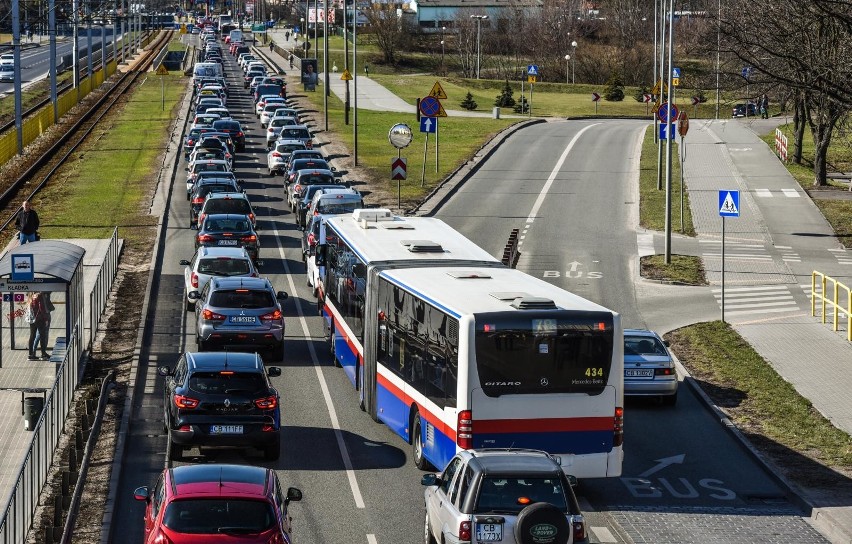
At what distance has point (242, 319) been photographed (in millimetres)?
26203

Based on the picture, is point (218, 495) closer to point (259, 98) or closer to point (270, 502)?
point (270, 502)

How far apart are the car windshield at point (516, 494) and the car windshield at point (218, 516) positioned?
2174 millimetres

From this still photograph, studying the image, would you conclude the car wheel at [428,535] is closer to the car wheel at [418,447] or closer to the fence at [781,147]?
the car wheel at [418,447]

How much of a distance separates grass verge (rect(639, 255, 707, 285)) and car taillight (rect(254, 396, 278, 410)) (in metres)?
20.0

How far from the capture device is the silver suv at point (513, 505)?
13711mm

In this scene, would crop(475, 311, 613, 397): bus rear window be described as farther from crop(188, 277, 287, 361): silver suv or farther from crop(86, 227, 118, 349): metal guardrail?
crop(86, 227, 118, 349): metal guardrail

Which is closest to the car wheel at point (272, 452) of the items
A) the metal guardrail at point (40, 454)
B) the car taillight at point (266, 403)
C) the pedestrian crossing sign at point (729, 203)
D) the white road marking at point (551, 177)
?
the car taillight at point (266, 403)

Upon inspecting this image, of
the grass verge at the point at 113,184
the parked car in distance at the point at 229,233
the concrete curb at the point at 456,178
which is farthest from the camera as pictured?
the concrete curb at the point at 456,178

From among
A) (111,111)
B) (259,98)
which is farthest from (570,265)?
(111,111)

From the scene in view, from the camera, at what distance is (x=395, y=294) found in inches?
835

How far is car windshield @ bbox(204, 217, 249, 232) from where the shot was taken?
119 feet

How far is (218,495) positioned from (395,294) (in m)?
8.16

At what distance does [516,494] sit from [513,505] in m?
0.12

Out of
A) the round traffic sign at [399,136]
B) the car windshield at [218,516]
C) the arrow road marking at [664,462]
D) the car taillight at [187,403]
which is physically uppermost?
the round traffic sign at [399,136]
